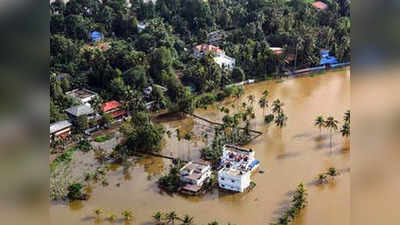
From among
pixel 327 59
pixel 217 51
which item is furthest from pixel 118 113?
pixel 327 59

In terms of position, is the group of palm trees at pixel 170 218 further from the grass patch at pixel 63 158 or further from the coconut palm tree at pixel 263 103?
the coconut palm tree at pixel 263 103

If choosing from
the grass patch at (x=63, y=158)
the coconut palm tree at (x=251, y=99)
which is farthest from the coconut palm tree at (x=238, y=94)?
the grass patch at (x=63, y=158)

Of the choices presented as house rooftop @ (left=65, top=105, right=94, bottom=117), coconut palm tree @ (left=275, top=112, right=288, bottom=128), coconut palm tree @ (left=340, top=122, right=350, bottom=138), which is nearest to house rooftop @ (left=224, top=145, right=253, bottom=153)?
coconut palm tree @ (left=275, top=112, right=288, bottom=128)
